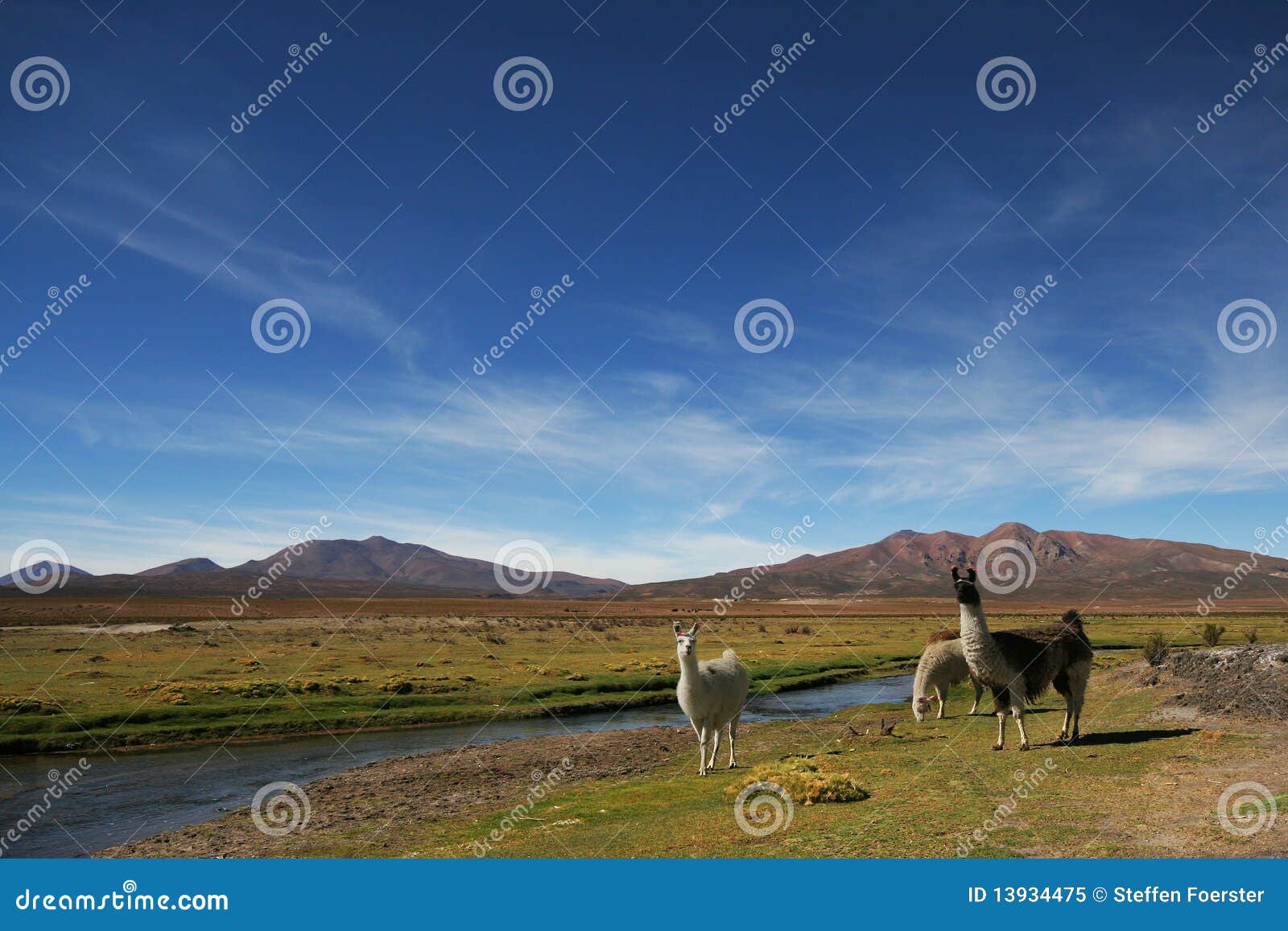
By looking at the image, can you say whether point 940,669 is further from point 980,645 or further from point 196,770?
point 196,770

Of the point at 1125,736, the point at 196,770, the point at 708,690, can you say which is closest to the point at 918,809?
the point at 708,690

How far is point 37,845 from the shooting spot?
50.7 ft

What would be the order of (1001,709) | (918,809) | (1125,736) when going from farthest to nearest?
(1125,736), (1001,709), (918,809)

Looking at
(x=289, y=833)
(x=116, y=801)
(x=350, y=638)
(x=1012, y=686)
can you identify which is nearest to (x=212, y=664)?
(x=350, y=638)

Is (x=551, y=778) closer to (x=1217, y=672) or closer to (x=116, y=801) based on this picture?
(x=116, y=801)

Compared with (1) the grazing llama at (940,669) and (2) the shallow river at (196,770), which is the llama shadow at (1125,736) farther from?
(2) the shallow river at (196,770)

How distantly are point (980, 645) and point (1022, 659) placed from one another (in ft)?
3.62

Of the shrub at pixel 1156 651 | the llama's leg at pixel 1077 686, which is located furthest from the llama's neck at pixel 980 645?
the shrub at pixel 1156 651

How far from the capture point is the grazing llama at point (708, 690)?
50.7 ft

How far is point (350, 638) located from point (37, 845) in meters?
45.7

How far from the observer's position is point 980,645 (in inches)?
539

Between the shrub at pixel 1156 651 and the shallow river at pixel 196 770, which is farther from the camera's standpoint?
the shrub at pixel 1156 651

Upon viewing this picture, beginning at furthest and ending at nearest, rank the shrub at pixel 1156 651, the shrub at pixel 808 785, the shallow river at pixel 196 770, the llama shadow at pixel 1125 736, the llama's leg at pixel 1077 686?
the shrub at pixel 1156 651, the shallow river at pixel 196 770, the llama's leg at pixel 1077 686, the llama shadow at pixel 1125 736, the shrub at pixel 808 785

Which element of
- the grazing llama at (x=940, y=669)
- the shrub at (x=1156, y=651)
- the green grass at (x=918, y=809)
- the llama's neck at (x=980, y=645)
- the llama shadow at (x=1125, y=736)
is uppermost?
the shrub at (x=1156, y=651)
